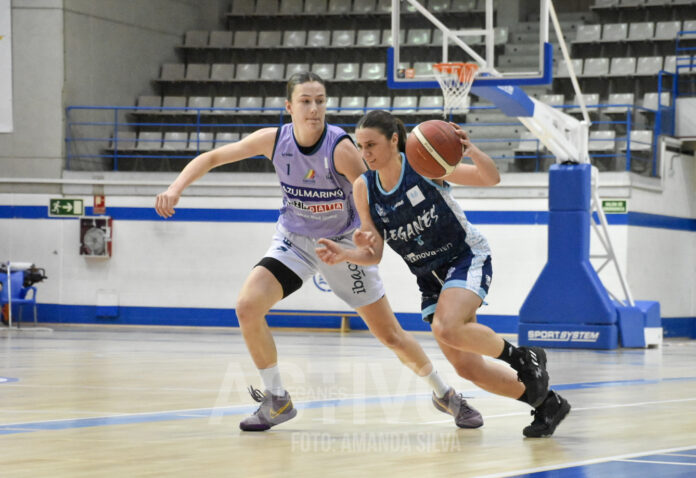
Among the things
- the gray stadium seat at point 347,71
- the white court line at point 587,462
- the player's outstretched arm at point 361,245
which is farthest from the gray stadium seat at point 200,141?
the white court line at point 587,462

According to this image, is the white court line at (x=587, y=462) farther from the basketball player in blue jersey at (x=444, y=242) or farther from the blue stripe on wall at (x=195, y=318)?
the blue stripe on wall at (x=195, y=318)

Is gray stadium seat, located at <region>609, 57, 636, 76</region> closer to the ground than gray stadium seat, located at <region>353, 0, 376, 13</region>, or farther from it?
closer to the ground

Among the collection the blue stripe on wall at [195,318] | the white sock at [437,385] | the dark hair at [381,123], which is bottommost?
the blue stripe on wall at [195,318]

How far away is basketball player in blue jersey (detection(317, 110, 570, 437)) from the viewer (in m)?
5.02

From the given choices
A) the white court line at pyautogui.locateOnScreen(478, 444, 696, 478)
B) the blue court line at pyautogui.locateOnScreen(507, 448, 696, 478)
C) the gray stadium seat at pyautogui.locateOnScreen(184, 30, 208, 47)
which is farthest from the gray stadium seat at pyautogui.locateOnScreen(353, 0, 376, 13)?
the blue court line at pyautogui.locateOnScreen(507, 448, 696, 478)

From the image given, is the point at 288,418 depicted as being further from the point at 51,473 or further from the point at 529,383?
the point at 51,473

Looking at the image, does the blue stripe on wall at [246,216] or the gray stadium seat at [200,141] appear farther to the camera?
the gray stadium seat at [200,141]

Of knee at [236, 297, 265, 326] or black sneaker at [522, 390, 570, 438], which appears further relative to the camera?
knee at [236, 297, 265, 326]

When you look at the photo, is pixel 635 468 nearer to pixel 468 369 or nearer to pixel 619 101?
pixel 468 369

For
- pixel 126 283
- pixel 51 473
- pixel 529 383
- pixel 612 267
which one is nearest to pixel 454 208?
pixel 529 383

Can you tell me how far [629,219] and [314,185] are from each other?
11.7 meters

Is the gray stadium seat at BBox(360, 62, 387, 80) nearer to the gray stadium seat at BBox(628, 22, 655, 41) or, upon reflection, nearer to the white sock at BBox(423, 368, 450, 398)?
the gray stadium seat at BBox(628, 22, 655, 41)

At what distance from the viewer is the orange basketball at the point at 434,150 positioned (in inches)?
193

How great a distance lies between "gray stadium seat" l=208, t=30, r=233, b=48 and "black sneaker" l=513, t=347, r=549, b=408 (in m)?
17.1
